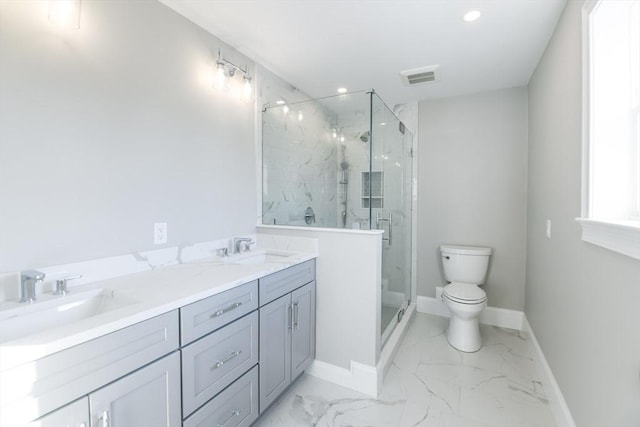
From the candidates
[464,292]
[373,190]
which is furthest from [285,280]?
[464,292]

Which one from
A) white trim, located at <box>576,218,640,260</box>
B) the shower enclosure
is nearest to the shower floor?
the shower enclosure

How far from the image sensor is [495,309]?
288cm

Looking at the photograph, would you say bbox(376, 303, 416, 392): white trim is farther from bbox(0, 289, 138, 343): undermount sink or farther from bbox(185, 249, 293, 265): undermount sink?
bbox(0, 289, 138, 343): undermount sink

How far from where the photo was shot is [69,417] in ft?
2.64

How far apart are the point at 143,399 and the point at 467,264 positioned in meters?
2.67

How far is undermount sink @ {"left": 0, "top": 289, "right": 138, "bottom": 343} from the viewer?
0.98 m

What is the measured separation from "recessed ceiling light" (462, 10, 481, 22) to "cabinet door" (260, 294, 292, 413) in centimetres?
200

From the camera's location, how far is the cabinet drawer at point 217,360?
1142 mm

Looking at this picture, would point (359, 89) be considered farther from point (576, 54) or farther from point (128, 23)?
point (128, 23)

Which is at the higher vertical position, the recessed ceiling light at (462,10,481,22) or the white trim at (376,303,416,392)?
the recessed ceiling light at (462,10,481,22)

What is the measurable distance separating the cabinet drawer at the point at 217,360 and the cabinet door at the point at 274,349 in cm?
7

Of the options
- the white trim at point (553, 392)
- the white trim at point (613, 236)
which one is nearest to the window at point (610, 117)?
the white trim at point (613, 236)

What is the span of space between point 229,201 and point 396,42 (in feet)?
A: 5.35

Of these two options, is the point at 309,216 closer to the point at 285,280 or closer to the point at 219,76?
the point at 285,280
